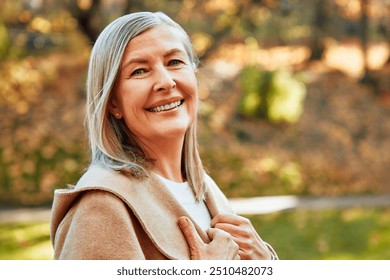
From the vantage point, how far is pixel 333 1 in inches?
390

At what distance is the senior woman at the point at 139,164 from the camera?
0.86m

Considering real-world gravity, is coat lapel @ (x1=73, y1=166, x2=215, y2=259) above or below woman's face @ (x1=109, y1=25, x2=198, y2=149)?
below

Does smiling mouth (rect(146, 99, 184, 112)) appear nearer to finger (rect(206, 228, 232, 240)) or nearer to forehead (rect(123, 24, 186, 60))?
forehead (rect(123, 24, 186, 60))

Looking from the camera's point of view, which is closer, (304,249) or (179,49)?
(179,49)

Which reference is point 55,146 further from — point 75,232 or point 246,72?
point 75,232

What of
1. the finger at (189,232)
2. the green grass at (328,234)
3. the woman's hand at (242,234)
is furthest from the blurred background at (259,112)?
the finger at (189,232)

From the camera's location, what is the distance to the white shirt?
3.28ft

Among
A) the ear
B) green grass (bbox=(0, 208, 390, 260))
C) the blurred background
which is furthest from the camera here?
the blurred background

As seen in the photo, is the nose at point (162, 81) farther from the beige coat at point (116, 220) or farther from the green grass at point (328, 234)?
the green grass at point (328, 234)

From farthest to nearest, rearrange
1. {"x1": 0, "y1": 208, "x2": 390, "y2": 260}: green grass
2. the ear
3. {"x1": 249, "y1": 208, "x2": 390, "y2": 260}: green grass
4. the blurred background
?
the blurred background < {"x1": 249, "y1": 208, "x2": 390, "y2": 260}: green grass < {"x1": 0, "y1": 208, "x2": 390, "y2": 260}: green grass < the ear

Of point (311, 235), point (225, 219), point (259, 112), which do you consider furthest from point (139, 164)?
point (259, 112)

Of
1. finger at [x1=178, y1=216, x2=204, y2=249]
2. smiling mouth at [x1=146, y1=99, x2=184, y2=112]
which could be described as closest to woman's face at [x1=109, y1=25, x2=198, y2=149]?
smiling mouth at [x1=146, y1=99, x2=184, y2=112]
